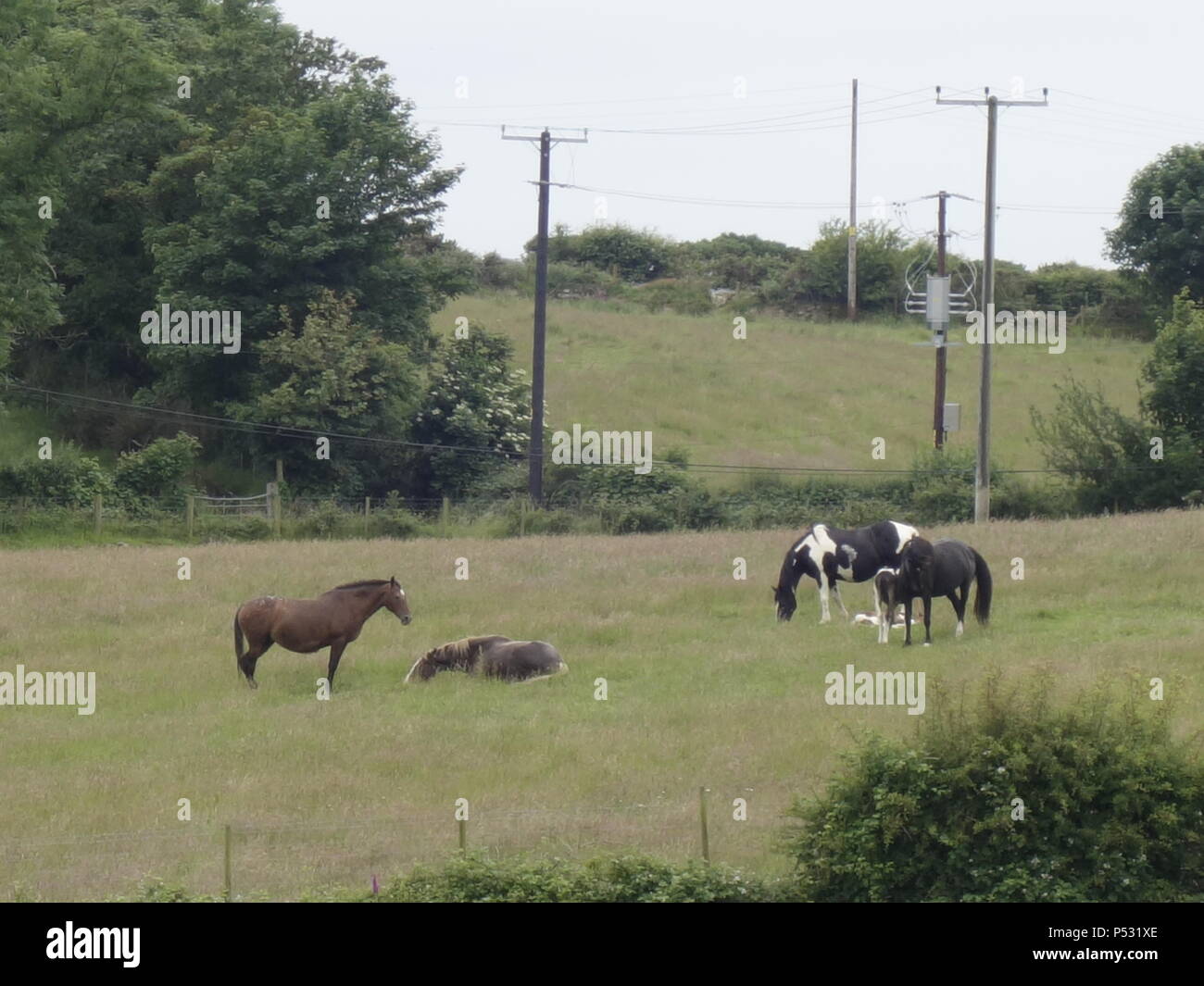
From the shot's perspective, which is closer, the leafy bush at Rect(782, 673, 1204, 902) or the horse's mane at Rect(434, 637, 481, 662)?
the leafy bush at Rect(782, 673, 1204, 902)

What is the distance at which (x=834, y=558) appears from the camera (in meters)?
25.4

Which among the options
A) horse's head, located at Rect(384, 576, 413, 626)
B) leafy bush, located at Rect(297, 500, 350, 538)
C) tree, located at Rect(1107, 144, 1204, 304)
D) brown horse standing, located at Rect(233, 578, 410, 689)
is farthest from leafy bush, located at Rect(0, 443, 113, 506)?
tree, located at Rect(1107, 144, 1204, 304)

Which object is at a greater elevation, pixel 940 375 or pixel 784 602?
pixel 940 375

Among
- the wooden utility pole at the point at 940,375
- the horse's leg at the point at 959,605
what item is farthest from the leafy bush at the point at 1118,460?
the horse's leg at the point at 959,605

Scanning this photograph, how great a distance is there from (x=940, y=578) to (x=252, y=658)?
10.00m

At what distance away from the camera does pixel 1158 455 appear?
4012 cm

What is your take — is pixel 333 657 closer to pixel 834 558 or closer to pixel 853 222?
pixel 834 558

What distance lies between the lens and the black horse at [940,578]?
22.5 metres

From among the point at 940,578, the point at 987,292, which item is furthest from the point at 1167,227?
the point at 940,578

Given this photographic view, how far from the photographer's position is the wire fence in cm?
1262

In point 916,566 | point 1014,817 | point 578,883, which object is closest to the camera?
point 578,883

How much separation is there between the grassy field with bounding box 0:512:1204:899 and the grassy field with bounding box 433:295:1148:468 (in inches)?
786

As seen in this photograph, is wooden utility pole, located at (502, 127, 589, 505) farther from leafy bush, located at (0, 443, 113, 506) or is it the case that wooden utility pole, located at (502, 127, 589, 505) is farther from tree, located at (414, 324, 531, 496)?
leafy bush, located at (0, 443, 113, 506)
